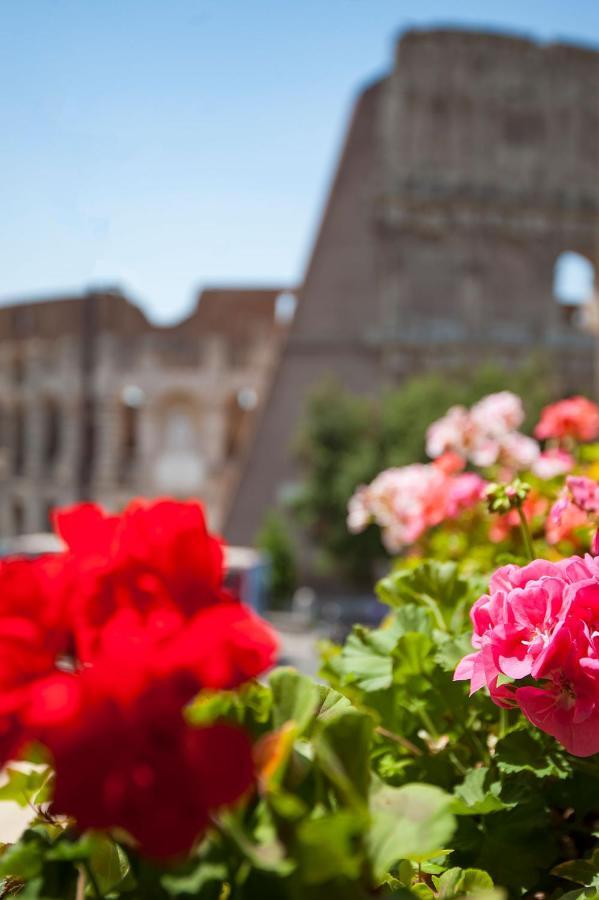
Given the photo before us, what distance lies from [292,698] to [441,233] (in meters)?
24.1

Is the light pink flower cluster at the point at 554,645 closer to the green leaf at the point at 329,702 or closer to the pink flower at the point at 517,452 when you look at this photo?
the green leaf at the point at 329,702

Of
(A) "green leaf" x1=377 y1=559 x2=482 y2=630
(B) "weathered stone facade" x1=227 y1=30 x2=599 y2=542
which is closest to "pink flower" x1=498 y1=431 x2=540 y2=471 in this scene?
(A) "green leaf" x1=377 y1=559 x2=482 y2=630

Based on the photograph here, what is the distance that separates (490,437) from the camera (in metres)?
3.00

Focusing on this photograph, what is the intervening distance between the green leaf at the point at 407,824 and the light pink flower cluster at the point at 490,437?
2.17 m

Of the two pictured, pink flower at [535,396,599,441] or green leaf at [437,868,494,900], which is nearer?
green leaf at [437,868,494,900]

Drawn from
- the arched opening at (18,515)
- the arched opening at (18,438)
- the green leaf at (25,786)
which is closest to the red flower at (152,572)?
the green leaf at (25,786)

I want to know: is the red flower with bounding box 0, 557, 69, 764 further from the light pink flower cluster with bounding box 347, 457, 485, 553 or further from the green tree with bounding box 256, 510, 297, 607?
the green tree with bounding box 256, 510, 297, 607

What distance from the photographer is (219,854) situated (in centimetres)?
70

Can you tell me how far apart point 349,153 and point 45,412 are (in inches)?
511

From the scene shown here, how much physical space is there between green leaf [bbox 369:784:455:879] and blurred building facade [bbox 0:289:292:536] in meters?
26.0

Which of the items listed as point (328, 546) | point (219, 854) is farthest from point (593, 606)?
point (328, 546)

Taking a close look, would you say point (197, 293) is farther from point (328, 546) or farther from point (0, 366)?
point (328, 546)

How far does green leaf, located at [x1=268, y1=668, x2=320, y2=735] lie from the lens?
0.82 metres

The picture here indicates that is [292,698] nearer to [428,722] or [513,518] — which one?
[428,722]
